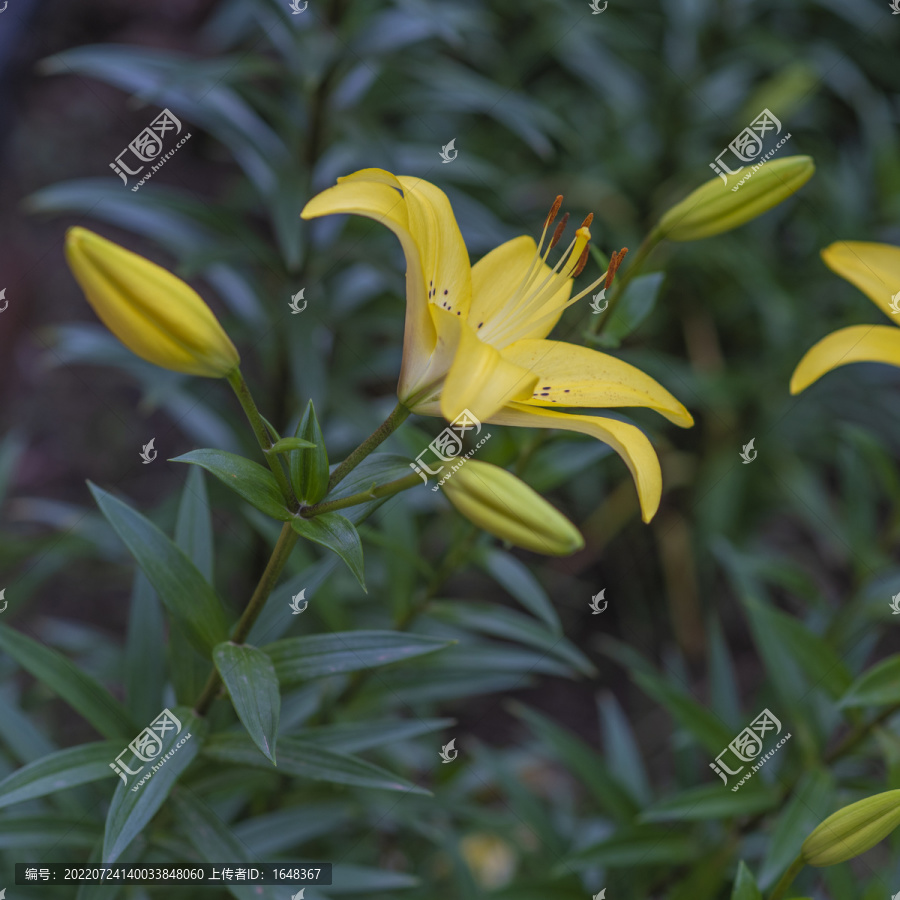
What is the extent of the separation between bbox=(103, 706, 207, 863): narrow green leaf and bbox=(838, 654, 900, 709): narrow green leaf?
2.32ft

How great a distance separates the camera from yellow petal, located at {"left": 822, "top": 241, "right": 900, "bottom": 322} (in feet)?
3.07

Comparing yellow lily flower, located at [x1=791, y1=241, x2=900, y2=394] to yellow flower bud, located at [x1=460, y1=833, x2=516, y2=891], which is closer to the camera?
yellow lily flower, located at [x1=791, y1=241, x2=900, y2=394]

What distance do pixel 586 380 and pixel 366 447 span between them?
0.21 metres

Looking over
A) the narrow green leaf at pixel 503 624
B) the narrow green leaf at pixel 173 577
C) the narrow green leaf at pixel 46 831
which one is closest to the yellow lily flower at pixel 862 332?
the narrow green leaf at pixel 503 624

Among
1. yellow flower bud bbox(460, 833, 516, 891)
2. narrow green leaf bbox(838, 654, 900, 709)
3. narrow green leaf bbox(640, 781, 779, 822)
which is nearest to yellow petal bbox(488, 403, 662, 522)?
narrow green leaf bbox(838, 654, 900, 709)

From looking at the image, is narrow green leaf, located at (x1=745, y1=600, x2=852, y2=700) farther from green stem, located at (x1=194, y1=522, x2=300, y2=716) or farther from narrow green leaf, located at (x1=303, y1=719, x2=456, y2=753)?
green stem, located at (x1=194, y1=522, x2=300, y2=716)

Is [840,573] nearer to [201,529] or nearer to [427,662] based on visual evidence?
[427,662]

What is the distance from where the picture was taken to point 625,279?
0.82 m

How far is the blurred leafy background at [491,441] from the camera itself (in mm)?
1080

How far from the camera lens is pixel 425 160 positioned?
1503mm

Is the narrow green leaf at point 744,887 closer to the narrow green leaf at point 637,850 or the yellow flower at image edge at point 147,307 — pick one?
the narrow green leaf at point 637,850

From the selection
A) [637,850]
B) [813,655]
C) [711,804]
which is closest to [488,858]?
[637,850]

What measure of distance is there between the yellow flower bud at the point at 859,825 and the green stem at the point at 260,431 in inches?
21.0

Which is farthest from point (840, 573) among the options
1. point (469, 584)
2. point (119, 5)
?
point (119, 5)
